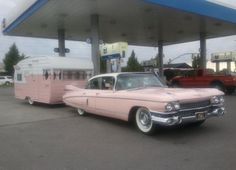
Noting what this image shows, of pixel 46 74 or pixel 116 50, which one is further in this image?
pixel 116 50

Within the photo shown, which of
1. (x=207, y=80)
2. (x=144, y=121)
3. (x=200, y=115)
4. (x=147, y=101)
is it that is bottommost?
(x=144, y=121)

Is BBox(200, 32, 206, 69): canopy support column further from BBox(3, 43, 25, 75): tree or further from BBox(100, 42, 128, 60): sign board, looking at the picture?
BBox(3, 43, 25, 75): tree

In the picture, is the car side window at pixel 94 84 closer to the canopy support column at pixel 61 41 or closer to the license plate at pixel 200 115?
the license plate at pixel 200 115

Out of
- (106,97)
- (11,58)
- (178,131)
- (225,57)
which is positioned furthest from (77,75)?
(11,58)

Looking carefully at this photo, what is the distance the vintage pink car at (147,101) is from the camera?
7.10 metres

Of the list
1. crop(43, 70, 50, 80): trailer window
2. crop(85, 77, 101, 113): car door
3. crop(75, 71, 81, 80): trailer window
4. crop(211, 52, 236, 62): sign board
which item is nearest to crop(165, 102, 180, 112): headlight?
crop(85, 77, 101, 113): car door

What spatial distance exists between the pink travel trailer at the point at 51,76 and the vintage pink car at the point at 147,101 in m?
3.74

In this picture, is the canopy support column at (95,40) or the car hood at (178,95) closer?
the car hood at (178,95)

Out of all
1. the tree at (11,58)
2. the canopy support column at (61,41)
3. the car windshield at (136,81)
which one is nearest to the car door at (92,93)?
the car windshield at (136,81)

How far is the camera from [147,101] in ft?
24.6

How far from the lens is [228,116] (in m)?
10.4

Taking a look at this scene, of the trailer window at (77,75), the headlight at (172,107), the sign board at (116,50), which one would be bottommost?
the headlight at (172,107)

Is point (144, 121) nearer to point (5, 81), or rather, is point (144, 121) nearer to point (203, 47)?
point (203, 47)

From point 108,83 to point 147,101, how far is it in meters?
2.37
